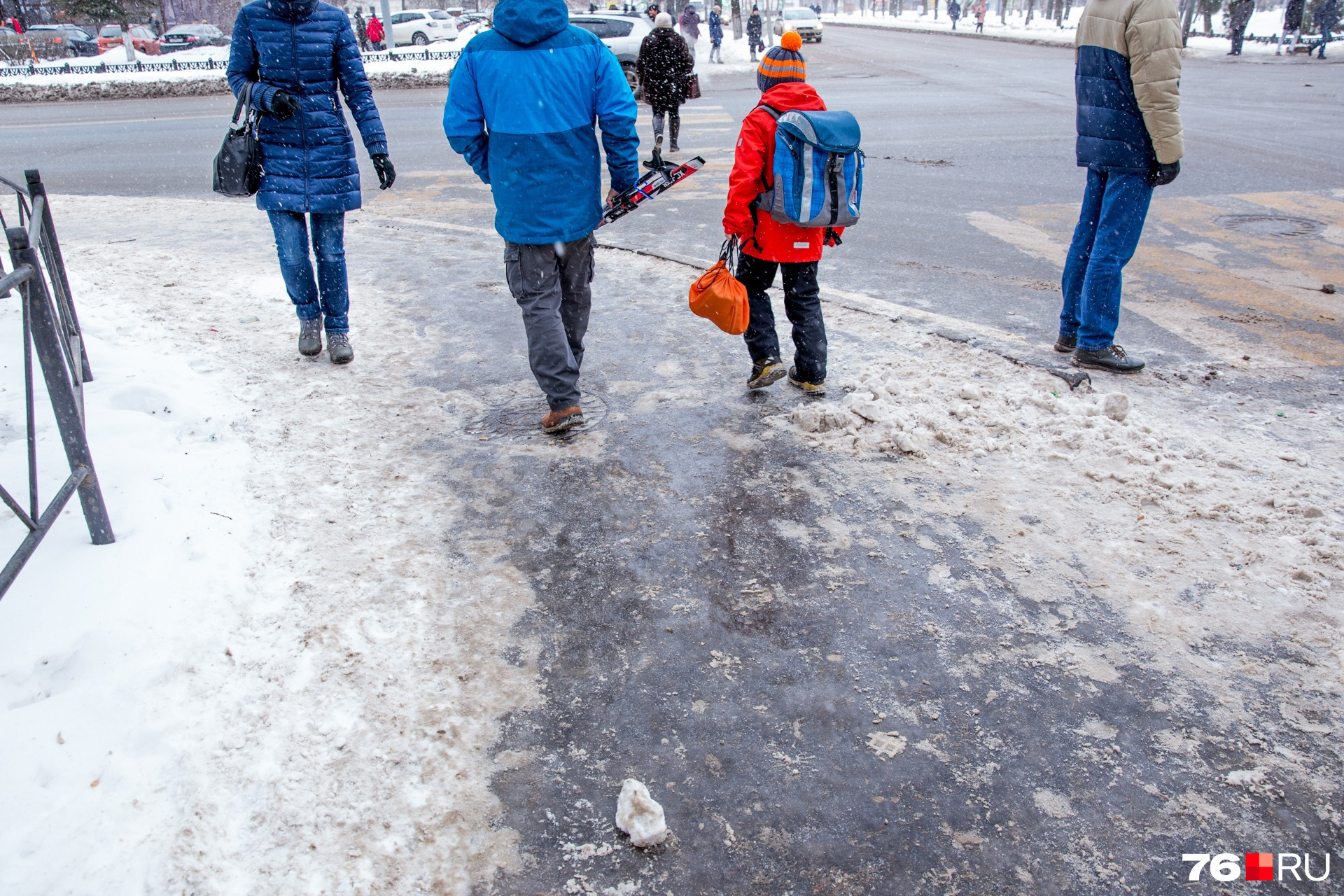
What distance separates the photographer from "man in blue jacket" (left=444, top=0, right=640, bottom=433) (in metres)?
3.93

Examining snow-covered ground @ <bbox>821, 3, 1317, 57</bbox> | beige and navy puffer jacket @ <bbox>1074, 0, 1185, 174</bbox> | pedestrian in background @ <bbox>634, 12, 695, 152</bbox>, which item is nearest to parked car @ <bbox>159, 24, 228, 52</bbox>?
pedestrian in background @ <bbox>634, 12, 695, 152</bbox>

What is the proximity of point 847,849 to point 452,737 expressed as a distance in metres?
1.13

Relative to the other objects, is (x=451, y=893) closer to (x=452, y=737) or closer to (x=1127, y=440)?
(x=452, y=737)

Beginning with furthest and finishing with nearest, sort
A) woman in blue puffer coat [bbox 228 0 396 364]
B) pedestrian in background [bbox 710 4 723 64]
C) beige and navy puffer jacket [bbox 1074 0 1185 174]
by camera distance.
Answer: pedestrian in background [bbox 710 4 723 64] → woman in blue puffer coat [bbox 228 0 396 364] → beige and navy puffer jacket [bbox 1074 0 1185 174]

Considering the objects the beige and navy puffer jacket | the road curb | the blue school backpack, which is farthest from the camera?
the road curb

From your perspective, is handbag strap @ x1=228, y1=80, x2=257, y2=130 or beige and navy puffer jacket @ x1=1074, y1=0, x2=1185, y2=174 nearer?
beige and navy puffer jacket @ x1=1074, y1=0, x2=1185, y2=174

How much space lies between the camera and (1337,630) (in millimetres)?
2939

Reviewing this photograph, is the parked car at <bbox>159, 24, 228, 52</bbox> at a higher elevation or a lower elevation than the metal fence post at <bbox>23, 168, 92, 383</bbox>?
higher

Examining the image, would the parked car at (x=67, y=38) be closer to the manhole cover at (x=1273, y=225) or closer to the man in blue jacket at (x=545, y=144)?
the man in blue jacket at (x=545, y=144)

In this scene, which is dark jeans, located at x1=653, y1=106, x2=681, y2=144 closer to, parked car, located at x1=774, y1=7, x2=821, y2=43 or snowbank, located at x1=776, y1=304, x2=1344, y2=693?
snowbank, located at x1=776, y1=304, x2=1344, y2=693

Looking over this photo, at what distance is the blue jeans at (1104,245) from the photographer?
487 centimetres

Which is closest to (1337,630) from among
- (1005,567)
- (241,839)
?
(1005,567)

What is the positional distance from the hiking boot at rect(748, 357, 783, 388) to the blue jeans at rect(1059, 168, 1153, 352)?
1839 millimetres

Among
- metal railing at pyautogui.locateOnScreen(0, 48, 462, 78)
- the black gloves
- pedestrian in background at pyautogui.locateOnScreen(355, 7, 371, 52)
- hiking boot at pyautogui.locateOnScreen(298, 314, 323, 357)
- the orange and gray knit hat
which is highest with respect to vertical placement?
pedestrian in background at pyautogui.locateOnScreen(355, 7, 371, 52)
